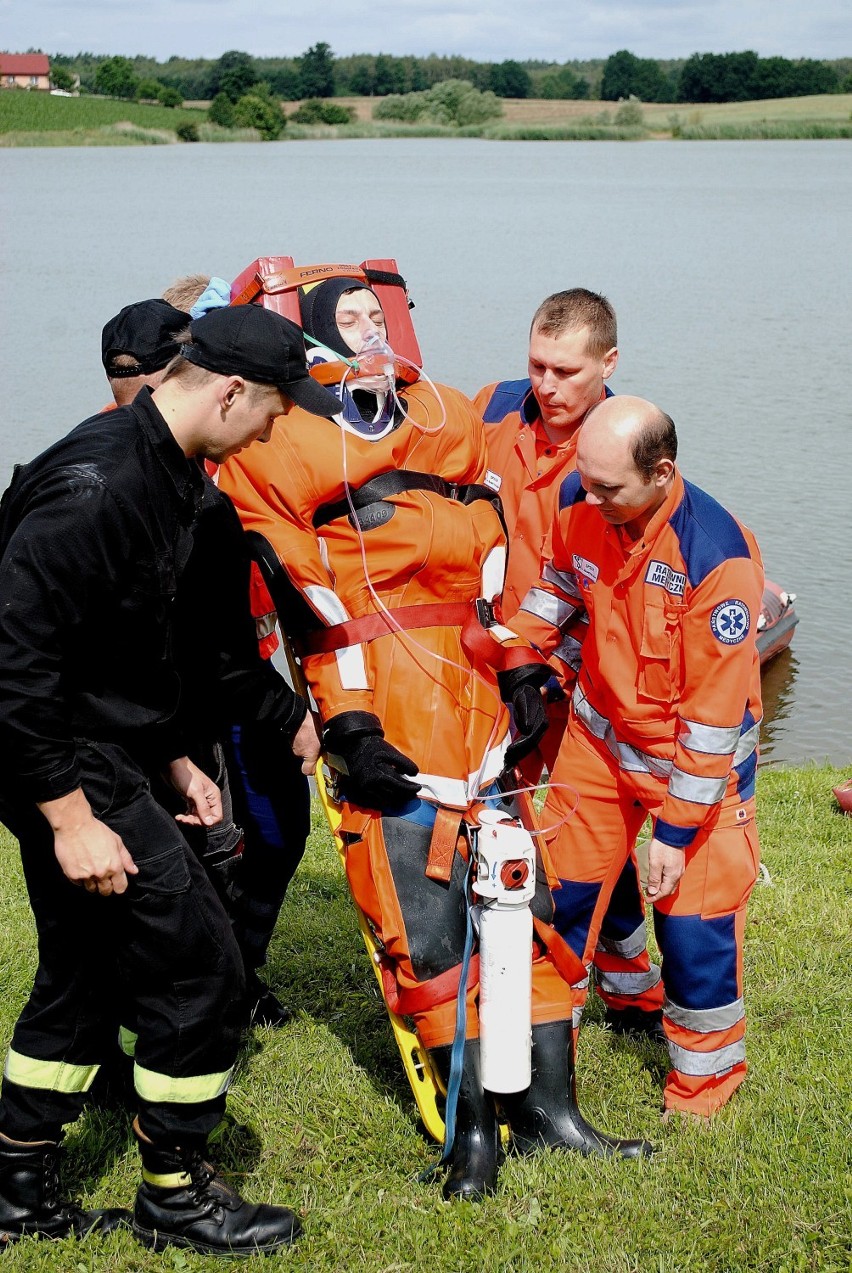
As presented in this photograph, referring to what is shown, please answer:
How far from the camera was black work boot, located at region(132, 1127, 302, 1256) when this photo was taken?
10.6 feet

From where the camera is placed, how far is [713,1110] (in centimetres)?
379

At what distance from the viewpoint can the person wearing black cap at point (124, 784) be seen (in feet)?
9.18

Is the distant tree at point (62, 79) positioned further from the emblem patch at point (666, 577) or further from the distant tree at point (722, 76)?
the emblem patch at point (666, 577)

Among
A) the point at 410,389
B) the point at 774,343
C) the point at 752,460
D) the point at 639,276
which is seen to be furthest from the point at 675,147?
the point at 410,389

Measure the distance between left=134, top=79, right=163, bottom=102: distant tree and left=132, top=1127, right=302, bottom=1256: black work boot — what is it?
10297 cm

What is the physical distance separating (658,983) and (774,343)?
57.7 feet

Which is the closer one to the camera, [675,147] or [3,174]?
[3,174]

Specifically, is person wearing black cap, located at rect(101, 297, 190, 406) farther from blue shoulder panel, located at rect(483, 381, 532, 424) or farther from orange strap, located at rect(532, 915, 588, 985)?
orange strap, located at rect(532, 915, 588, 985)

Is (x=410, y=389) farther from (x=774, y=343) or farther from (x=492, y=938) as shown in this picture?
(x=774, y=343)

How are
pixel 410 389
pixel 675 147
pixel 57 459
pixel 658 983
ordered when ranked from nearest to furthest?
pixel 57 459, pixel 410 389, pixel 658 983, pixel 675 147

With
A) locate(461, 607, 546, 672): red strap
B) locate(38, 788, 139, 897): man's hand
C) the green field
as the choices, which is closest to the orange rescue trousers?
locate(461, 607, 546, 672): red strap

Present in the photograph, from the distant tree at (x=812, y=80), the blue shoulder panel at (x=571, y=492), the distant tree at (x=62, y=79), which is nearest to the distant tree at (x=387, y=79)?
the distant tree at (x=62, y=79)

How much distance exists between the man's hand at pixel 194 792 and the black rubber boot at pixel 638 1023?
175 centimetres

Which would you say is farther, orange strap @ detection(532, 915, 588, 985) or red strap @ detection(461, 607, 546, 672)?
red strap @ detection(461, 607, 546, 672)
